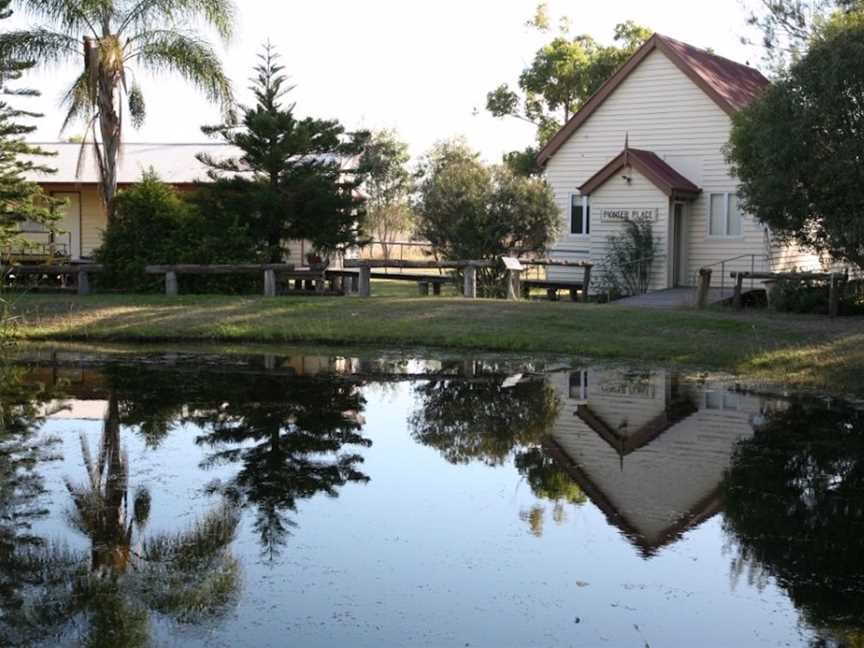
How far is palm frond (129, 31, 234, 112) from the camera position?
26969mm

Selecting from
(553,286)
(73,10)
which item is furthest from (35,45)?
(553,286)

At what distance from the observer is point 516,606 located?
7.26m

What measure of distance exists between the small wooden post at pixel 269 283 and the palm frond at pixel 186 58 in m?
4.59

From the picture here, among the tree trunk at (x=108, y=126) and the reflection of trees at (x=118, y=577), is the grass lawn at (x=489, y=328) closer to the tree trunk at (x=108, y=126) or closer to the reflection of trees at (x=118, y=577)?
the tree trunk at (x=108, y=126)

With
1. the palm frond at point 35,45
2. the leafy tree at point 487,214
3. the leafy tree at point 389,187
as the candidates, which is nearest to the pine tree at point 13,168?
the palm frond at point 35,45

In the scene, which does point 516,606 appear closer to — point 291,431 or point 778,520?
point 778,520

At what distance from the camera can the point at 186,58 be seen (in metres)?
27.0

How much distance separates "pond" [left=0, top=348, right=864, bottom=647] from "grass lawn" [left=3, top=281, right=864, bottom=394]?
2.84 metres

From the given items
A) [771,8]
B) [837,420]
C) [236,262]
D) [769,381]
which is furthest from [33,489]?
[771,8]

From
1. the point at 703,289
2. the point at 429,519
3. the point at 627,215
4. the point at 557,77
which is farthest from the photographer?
the point at 557,77

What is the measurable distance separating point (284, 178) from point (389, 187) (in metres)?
38.9

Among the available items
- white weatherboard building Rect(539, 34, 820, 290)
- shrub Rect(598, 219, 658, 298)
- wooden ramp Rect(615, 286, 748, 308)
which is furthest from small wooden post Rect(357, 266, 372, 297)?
white weatherboard building Rect(539, 34, 820, 290)

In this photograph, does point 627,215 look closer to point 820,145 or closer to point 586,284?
point 586,284

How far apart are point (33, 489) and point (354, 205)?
1916 centimetres
